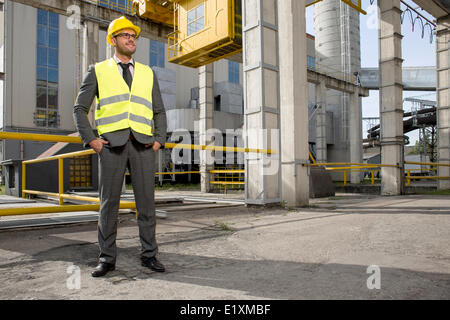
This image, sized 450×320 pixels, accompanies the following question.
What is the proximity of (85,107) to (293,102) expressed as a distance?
243 inches

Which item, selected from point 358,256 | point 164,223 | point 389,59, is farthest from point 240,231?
point 389,59

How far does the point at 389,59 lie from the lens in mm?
12719

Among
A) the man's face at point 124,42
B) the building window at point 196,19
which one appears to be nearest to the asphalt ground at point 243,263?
the man's face at point 124,42

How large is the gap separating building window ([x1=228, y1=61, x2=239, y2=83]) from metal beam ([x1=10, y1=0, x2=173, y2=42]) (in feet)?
61.6

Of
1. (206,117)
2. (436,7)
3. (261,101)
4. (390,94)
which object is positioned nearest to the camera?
(261,101)

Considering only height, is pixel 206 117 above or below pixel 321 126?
below

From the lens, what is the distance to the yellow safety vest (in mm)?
2586

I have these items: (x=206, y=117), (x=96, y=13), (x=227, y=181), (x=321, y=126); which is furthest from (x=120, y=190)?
(x=321, y=126)

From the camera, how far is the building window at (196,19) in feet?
42.6

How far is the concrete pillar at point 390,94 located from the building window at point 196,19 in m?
6.94

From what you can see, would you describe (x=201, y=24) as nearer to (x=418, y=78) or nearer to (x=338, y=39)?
(x=338, y=39)

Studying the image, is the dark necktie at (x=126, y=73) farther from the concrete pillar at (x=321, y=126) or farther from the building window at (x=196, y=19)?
the concrete pillar at (x=321, y=126)

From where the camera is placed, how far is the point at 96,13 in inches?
551
